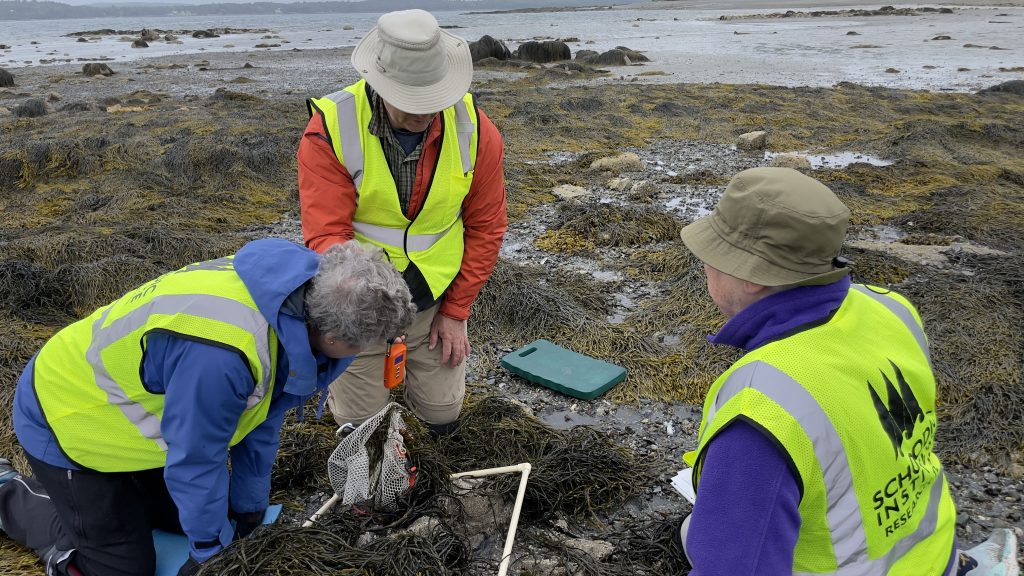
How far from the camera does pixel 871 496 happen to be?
1508 millimetres

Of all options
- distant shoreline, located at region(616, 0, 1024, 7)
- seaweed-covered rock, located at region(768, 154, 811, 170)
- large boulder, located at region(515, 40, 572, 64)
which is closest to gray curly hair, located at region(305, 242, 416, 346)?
seaweed-covered rock, located at region(768, 154, 811, 170)

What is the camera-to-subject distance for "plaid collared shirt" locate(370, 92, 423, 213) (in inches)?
99.6

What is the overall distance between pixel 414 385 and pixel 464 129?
1.26m

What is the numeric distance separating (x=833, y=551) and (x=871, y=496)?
0.50 feet

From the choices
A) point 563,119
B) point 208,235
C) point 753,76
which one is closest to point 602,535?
point 208,235

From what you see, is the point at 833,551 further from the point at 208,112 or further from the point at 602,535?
the point at 208,112

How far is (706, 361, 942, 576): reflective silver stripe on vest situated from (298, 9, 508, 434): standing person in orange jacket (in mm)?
1456

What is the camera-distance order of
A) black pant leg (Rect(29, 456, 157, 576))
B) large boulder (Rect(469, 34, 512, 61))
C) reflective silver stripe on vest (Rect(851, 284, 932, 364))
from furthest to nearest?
large boulder (Rect(469, 34, 512, 61)) < black pant leg (Rect(29, 456, 157, 576)) < reflective silver stripe on vest (Rect(851, 284, 932, 364))

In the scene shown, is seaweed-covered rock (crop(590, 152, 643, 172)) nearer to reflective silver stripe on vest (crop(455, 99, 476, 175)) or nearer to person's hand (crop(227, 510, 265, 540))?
reflective silver stripe on vest (crop(455, 99, 476, 175))

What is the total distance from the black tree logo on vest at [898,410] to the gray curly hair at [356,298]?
1.27 meters

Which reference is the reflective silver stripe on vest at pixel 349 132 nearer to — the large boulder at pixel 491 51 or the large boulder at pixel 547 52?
the large boulder at pixel 547 52

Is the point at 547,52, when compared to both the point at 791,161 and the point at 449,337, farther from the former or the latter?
the point at 449,337

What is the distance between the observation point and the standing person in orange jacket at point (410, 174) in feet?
7.97

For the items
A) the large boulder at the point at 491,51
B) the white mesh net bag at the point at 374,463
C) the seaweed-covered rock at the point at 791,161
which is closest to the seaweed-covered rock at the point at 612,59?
the large boulder at the point at 491,51
